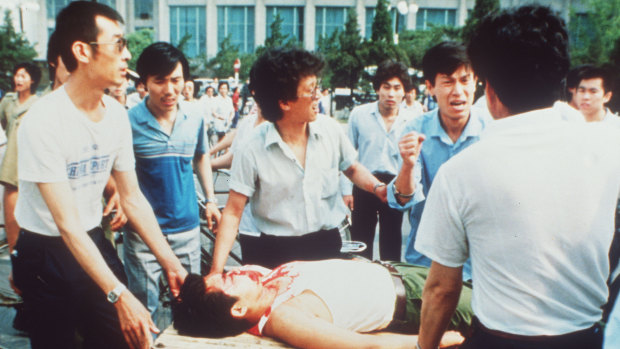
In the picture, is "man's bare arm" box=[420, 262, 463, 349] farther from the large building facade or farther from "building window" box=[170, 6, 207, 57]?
"building window" box=[170, 6, 207, 57]

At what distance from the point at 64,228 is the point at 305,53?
1.35m

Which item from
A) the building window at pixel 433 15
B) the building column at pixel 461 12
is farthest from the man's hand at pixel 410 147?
the building column at pixel 461 12

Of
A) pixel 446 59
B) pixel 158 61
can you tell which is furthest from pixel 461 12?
pixel 158 61

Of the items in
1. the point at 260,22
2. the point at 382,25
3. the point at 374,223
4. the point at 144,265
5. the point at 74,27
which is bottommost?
the point at 374,223

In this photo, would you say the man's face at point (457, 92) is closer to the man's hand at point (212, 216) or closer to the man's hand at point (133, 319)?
the man's hand at point (212, 216)

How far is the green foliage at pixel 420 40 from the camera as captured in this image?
28703 mm

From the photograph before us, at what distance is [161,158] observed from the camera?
10.7ft

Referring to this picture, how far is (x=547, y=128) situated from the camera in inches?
54.3

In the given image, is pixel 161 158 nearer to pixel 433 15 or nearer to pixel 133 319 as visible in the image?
pixel 133 319

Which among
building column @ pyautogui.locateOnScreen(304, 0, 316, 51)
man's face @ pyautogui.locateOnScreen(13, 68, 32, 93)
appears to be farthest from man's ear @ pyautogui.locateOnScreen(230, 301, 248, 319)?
building column @ pyautogui.locateOnScreen(304, 0, 316, 51)

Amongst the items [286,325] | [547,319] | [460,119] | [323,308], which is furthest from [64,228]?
[460,119]

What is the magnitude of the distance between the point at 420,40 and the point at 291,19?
22844mm

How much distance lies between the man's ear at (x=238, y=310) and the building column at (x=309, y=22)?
51.0m

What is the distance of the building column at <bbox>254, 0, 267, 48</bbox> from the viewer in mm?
52775
